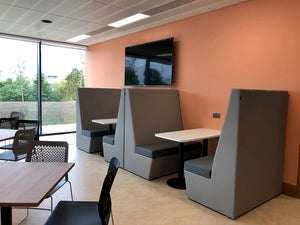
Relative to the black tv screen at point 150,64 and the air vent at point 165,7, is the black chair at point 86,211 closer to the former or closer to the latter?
the air vent at point 165,7

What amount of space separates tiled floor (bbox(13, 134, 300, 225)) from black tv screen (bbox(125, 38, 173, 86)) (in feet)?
6.98

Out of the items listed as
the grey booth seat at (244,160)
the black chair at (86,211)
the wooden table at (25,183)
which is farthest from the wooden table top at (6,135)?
the grey booth seat at (244,160)

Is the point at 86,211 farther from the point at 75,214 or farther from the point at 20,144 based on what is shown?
the point at 20,144

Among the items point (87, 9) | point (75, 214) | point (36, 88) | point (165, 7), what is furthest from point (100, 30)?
point (75, 214)

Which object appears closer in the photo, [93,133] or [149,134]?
[149,134]

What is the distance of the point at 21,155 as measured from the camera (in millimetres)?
3441

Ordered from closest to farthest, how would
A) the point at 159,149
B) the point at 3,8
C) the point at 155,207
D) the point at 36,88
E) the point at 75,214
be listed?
the point at 75,214
the point at 155,207
the point at 159,149
the point at 3,8
the point at 36,88

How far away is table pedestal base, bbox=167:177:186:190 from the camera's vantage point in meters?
3.51

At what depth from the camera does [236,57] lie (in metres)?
3.77

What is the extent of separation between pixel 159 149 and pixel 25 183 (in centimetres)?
231

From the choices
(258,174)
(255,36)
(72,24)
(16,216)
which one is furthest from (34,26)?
(258,174)

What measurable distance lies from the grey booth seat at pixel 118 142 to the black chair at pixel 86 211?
2.34 meters

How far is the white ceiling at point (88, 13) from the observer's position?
3.84m

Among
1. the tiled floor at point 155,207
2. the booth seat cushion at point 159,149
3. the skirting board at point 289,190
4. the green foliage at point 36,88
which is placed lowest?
the tiled floor at point 155,207
